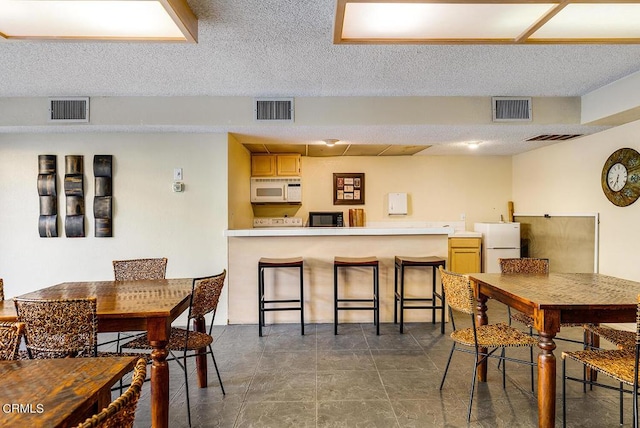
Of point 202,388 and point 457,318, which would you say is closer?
point 202,388

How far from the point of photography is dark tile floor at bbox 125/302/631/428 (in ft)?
6.34

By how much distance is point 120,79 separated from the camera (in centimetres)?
278

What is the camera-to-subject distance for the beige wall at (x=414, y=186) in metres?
5.56

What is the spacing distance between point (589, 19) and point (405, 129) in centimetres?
187

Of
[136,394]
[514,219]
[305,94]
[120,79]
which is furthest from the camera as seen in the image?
[514,219]

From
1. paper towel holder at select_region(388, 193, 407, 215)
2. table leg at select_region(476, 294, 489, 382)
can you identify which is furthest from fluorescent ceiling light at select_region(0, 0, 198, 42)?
paper towel holder at select_region(388, 193, 407, 215)

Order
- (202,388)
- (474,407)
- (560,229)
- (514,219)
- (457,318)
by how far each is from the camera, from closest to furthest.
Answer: (474,407) < (202,388) < (457,318) < (560,229) < (514,219)

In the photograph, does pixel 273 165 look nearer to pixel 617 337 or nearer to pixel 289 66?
pixel 289 66

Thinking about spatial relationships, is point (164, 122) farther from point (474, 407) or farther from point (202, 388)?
point (474, 407)

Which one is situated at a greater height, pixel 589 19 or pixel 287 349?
pixel 589 19

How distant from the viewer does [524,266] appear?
2.69 m

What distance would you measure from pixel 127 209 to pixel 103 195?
0.29m

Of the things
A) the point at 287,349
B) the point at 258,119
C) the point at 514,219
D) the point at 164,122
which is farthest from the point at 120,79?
the point at 514,219

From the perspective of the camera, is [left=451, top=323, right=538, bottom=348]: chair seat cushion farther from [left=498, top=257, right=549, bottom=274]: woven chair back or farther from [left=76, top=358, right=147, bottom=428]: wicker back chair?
[left=76, top=358, right=147, bottom=428]: wicker back chair
